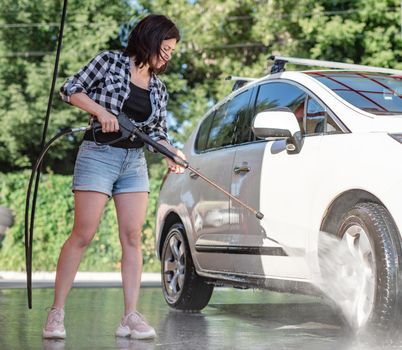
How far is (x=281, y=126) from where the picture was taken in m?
6.53

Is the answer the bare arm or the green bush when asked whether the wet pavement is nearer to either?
the bare arm

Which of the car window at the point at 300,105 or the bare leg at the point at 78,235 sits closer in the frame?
the bare leg at the point at 78,235

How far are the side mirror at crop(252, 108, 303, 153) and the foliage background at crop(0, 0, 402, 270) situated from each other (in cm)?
1400

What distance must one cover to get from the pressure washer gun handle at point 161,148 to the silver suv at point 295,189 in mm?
562

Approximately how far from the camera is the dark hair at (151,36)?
6145mm

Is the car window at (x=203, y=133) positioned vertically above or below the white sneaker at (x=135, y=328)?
above

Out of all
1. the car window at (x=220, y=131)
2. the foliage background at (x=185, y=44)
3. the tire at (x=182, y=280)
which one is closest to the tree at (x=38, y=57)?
the foliage background at (x=185, y=44)

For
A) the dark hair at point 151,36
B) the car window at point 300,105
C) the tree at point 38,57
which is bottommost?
the car window at point 300,105

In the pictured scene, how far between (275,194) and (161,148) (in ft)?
2.80

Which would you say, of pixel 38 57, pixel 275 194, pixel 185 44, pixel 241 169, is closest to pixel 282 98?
pixel 241 169

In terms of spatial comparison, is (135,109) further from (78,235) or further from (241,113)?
(241,113)

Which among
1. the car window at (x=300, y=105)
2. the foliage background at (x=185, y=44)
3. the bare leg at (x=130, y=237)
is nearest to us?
the bare leg at (x=130, y=237)

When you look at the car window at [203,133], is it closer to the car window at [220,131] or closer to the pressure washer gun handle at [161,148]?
the car window at [220,131]

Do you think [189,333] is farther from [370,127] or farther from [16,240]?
[16,240]
